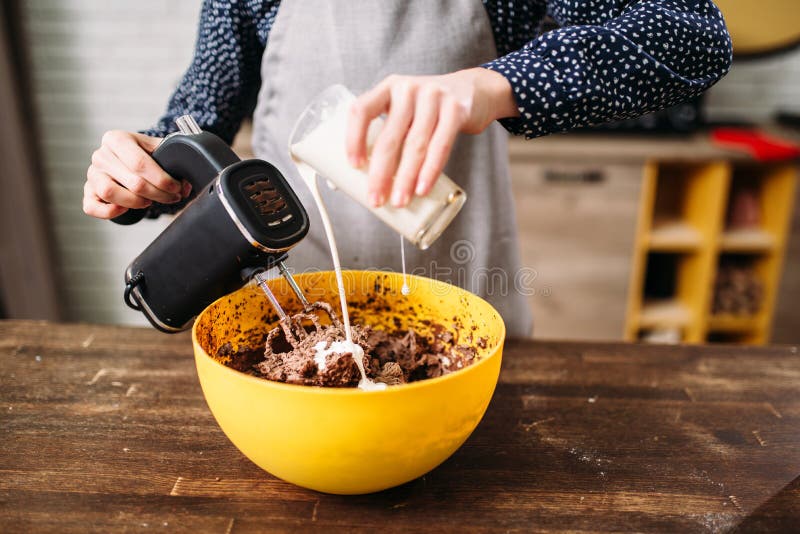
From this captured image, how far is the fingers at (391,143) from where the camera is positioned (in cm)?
61

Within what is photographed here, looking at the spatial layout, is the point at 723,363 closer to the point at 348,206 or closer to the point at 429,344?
the point at 429,344

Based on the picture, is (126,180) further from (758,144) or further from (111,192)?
(758,144)

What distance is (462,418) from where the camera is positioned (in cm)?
64

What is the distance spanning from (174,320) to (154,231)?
2069mm

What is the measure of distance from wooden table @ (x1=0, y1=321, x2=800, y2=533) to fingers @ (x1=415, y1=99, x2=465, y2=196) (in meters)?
0.35

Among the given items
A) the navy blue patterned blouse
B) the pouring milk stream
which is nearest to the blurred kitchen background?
the navy blue patterned blouse

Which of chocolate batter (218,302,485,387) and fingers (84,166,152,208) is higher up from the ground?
fingers (84,166,152,208)

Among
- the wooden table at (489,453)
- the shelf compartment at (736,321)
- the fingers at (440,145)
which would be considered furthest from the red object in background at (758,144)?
the fingers at (440,145)

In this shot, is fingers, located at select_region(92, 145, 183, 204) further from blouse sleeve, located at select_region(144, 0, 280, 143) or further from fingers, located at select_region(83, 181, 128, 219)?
blouse sleeve, located at select_region(144, 0, 280, 143)

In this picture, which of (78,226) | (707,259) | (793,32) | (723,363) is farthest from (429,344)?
(78,226)

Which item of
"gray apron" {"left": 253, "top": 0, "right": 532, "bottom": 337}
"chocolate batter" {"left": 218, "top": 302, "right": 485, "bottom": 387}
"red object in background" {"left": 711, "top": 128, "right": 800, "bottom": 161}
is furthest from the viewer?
"red object in background" {"left": 711, "top": 128, "right": 800, "bottom": 161}

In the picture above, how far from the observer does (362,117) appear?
61cm

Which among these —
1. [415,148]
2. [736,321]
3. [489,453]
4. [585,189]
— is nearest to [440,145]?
[415,148]

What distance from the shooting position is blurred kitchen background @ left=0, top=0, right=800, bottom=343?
2.19 metres
